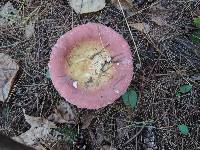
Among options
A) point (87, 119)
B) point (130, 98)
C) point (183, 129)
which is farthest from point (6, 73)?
point (183, 129)

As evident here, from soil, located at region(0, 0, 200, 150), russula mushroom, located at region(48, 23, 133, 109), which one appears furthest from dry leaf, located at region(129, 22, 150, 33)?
russula mushroom, located at region(48, 23, 133, 109)

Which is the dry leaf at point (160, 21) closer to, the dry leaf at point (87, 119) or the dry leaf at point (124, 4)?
the dry leaf at point (124, 4)

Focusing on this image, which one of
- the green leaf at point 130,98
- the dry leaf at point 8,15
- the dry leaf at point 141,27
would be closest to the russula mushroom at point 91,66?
the green leaf at point 130,98

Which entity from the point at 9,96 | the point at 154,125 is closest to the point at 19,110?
the point at 9,96

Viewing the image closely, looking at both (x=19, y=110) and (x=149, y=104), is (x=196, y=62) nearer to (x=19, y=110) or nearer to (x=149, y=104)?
(x=149, y=104)

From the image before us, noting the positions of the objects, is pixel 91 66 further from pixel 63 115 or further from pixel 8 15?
pixel 8 15
